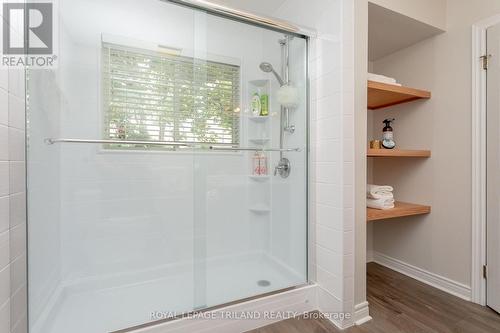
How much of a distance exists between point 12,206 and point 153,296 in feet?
3.28

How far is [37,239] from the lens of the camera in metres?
1.28

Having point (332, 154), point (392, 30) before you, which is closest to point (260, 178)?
point (332, 154)

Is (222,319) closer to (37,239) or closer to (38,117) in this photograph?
(37,239)

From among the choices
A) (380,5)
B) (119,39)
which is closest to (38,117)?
(119,39)

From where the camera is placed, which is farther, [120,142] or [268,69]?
[268,69]

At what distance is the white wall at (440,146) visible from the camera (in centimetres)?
167

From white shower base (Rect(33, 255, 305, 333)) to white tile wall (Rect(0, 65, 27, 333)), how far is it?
0.32 metres

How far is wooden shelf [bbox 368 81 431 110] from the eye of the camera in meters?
1.62

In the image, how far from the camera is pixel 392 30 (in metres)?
1.80

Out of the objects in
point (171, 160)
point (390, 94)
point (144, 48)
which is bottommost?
point (171, 160)

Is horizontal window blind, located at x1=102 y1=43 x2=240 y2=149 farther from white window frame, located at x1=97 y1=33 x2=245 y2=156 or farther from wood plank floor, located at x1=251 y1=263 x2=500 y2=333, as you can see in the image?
wood plank floor, located at x1=251 y1=263 x2=500 y2=333

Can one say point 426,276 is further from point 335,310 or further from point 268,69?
point 268,69

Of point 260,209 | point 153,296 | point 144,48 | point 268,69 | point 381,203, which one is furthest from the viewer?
point 260,209

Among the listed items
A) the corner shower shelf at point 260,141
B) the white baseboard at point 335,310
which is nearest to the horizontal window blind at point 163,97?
the corner shower shelf at point 260,141
